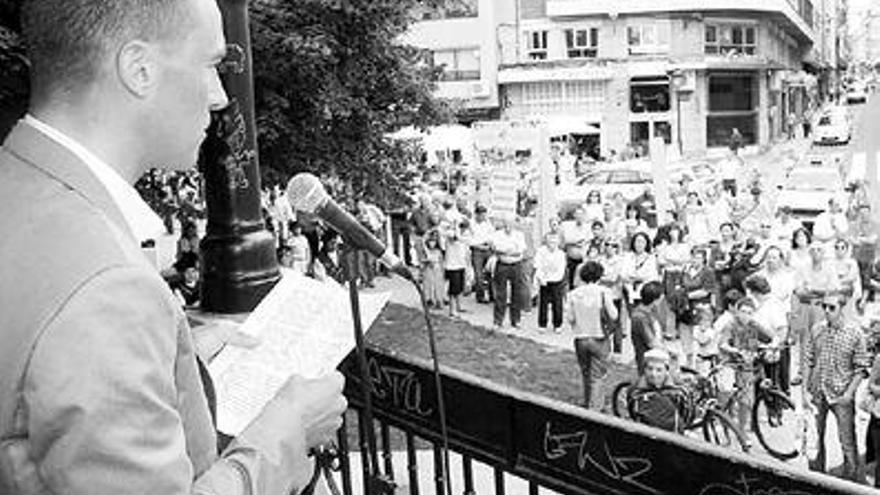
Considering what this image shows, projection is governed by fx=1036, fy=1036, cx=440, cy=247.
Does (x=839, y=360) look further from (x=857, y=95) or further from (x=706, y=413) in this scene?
(x=857, y=95)

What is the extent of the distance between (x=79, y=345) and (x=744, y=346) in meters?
10.2

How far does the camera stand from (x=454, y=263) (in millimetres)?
17094

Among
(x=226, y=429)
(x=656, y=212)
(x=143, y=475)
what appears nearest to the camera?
(x=143, y=475)

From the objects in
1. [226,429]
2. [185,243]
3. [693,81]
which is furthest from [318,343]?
[693,81]

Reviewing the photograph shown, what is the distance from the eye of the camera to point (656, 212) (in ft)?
68.5

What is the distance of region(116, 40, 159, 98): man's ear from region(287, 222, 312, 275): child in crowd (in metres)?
13.2

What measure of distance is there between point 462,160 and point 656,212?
12.6 metres

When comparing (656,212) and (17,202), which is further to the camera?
(656,212)

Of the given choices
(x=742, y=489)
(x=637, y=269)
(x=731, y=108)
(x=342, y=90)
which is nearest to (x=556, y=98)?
(x=731, y=108)

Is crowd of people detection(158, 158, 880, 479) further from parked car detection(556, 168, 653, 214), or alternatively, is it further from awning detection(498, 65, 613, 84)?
awning detection(498, 65, 613, 84)

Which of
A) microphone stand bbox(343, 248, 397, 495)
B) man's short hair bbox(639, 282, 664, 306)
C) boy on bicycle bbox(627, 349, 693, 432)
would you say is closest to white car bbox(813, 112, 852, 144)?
man's short hair bbox(639, 282, 664, 306)

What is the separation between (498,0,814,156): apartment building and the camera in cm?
4616

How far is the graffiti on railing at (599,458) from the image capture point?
2.21 meters

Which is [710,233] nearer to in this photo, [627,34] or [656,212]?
[656,212]
